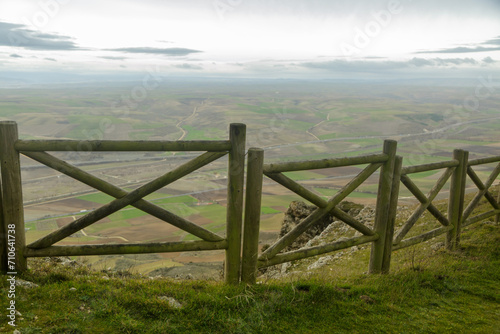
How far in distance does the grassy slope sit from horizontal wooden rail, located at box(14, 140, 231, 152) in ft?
5.28

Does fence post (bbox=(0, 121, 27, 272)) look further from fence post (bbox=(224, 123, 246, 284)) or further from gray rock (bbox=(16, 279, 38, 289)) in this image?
fence post (bbox=(224, 123, 246, 284))

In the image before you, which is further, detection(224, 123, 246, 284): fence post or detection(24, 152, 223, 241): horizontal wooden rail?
detection(224, 123, 246, 284): fence post

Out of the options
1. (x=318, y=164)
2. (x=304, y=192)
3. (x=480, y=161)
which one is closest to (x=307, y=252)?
(x=304, y=192)

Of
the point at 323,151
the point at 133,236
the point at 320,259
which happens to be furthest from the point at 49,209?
the point at 323,151

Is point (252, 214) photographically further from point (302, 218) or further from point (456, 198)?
point (302, 218)

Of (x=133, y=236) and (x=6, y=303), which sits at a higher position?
(x=6, y=303)

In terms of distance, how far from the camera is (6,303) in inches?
141

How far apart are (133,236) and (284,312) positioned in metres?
31.1

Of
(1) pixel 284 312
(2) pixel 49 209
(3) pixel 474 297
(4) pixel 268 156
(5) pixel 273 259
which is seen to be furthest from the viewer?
(4) pixel 268 156

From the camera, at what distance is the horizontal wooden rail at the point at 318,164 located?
4410 mm

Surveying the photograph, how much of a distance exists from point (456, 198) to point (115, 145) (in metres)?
6.45

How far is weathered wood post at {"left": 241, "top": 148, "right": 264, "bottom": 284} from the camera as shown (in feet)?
14.2

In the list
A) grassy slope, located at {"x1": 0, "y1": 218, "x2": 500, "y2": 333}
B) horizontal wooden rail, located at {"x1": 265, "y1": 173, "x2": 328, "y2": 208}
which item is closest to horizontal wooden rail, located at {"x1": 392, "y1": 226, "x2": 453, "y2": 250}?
grassy slope, located at {"x1": 0, "y1": 218, "x2": 500, "y2": 333}

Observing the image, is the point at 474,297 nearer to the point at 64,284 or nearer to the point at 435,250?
the point at 435,250
